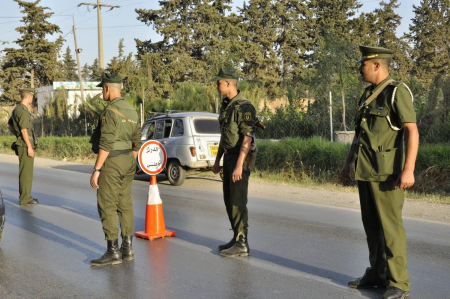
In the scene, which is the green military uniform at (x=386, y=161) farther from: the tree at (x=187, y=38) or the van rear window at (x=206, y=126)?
the tree at (x=187, y=38)

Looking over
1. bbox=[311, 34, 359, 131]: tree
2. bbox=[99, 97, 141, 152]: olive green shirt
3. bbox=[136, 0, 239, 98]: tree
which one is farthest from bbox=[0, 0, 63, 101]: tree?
bbox=[99, 97, 141, 152]: olive green shirt

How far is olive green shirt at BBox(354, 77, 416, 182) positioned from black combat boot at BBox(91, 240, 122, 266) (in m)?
2.87

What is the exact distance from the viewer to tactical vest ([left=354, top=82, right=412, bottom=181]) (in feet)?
14.9

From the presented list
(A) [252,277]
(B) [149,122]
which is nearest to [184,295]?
(A) [252,277]

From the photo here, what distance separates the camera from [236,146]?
6137 millimetres

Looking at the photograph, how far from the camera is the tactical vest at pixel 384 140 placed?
14.9 feet

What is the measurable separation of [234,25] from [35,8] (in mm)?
19219

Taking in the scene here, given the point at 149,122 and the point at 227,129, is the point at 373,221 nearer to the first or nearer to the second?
the point at 227,129

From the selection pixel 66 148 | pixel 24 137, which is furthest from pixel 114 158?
pixel 66 148

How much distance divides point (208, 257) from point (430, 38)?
41.9 m

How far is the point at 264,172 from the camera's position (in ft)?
49.3

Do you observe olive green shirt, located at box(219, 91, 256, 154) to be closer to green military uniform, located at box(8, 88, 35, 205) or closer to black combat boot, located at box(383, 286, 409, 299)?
black combat boot, located at box(383, 286, 409, 299)

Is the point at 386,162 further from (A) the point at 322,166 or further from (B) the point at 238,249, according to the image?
(A) the point at 322,166

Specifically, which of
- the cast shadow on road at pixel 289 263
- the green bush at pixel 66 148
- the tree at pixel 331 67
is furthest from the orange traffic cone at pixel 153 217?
the green bush at pixel 66 148
